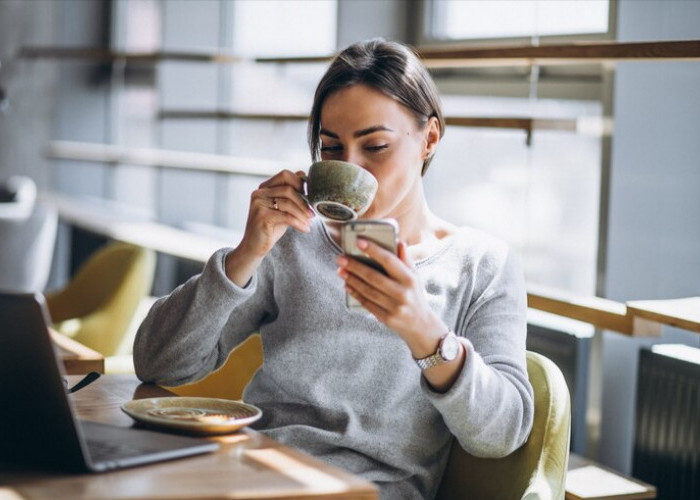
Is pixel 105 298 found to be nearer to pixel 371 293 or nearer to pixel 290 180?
pixel 290 180

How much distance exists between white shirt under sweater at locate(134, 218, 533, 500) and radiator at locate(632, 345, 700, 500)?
1.00 metres

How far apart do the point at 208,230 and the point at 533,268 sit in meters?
2.39

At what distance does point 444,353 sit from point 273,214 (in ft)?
1.29

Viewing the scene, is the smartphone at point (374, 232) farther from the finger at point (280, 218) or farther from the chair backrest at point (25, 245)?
the chair backrest at point (25, 245)

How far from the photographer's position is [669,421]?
2.77 metres

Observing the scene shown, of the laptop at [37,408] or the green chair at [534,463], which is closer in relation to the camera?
the laptop at [37,408]

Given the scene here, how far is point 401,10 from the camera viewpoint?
447cm

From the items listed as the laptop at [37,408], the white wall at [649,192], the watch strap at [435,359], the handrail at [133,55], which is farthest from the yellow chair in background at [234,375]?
the handrail at [133,55]

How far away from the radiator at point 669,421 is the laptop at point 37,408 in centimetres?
163

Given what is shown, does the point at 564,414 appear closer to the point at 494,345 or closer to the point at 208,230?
the point at 494,345

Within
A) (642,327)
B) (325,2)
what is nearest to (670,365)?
(642,327)

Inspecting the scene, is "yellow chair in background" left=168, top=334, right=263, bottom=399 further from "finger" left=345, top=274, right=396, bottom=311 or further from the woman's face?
"finger" left=345, top=274, right=396, bottom=311

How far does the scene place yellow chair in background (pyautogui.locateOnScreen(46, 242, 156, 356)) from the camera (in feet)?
13.0

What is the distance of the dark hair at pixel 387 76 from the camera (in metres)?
1.93
